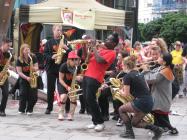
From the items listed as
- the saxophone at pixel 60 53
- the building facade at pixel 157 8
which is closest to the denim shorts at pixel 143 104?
the saxophone at pixel 60 53

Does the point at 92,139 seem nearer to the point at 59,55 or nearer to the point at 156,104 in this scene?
the point at 156,104

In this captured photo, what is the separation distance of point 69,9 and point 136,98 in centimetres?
581

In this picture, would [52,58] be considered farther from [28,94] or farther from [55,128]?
[55,128]

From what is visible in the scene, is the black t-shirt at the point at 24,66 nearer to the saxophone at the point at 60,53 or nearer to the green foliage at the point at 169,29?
the saxophone at the point at 60,53

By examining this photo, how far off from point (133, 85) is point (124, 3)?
33859 mm

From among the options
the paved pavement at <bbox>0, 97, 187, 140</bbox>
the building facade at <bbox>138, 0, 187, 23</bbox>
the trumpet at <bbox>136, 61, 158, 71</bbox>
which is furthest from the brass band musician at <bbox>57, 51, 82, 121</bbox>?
the building facade at <bbox>138, 0, 187, 23</bbox>

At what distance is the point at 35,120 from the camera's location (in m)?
→ 10.0

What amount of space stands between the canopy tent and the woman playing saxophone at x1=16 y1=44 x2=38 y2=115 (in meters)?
3.00

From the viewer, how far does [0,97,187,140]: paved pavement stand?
847 centimetres

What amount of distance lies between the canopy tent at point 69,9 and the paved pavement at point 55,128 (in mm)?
3129

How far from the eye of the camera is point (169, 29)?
5241 centimetres

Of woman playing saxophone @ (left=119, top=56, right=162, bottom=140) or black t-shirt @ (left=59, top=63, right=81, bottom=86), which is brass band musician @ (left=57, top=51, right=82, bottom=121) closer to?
black t-shirt @ (left=59, top=63, right=81, bottom=86)

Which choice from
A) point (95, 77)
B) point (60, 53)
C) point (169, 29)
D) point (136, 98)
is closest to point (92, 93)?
point (95, 77)

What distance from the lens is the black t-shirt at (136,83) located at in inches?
325
